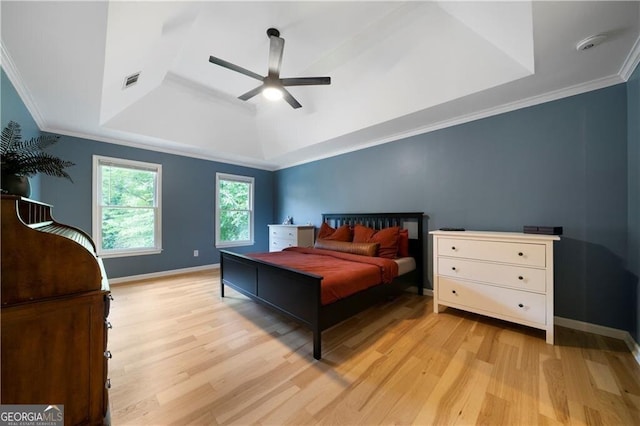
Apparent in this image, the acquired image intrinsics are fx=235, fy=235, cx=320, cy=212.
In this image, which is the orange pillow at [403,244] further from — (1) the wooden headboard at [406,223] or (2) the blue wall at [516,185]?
(2) the blue wall at [516,185]

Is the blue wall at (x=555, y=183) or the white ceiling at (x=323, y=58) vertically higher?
the white ceiling at (x=323, y=58)

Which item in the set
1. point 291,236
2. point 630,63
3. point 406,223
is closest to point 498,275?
point 406,223

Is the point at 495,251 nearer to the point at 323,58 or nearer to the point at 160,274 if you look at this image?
the point at 323,58

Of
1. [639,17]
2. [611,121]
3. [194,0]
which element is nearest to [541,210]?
[611,121]

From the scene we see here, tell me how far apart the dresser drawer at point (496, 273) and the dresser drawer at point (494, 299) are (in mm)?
60

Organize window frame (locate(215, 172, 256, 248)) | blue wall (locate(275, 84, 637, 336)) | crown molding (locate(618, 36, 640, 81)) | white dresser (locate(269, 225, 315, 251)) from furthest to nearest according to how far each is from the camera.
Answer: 1. window frame (locate(215, 172, 256, 248))
2. white dresser (locate(269, 225, 315, 251))
3. blue wall (locate(275, 84, 637, 336))
4. crown molding (locate(618, 36, 640, 81))

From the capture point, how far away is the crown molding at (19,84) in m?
1.84

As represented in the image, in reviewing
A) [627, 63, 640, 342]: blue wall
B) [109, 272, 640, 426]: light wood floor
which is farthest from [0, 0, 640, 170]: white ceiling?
[109, 272, 640, 426]: light wood floor

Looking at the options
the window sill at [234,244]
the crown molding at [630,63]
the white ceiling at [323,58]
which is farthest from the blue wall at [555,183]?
the window sill at [234,244]

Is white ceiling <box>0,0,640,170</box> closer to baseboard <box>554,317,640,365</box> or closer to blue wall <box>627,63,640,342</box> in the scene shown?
blue wall <box>627,63,640,342</box>

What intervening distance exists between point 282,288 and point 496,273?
6.92 feet

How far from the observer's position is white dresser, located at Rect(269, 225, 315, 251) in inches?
184

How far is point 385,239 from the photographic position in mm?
3273

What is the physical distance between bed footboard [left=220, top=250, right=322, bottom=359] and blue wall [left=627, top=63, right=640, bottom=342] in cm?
256
